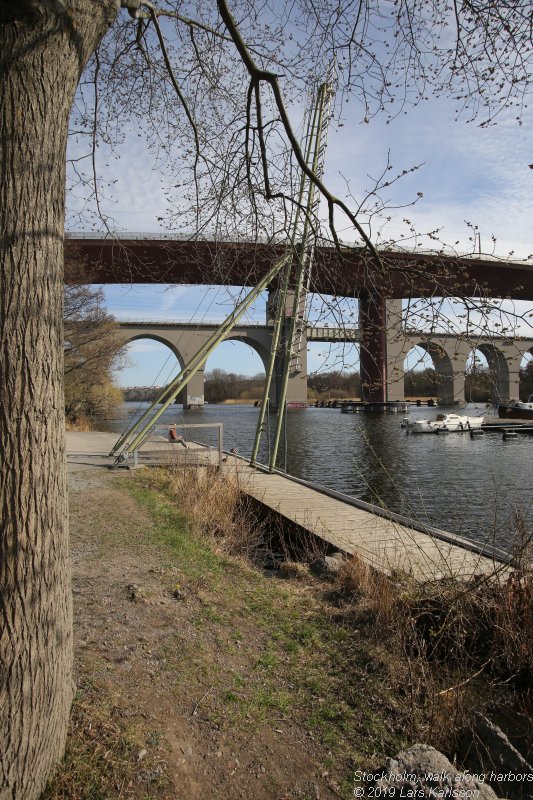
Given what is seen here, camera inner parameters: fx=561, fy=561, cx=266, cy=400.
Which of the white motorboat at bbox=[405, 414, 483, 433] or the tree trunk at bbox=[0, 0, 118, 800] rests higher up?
the tree trunk at bbox=[0, 0, 118, 800]

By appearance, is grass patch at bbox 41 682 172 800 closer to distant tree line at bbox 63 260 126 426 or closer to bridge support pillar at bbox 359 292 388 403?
bridge support pillar at bbox 359 292 388 403

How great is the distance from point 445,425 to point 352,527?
2874 centimetres

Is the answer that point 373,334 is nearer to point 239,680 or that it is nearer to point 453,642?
point 453,642

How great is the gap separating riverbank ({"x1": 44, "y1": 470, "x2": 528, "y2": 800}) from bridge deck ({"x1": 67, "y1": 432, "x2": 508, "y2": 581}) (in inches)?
23.0

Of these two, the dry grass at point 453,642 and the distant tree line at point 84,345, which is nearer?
the dry grass at point 453,642

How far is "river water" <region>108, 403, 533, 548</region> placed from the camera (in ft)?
33.5

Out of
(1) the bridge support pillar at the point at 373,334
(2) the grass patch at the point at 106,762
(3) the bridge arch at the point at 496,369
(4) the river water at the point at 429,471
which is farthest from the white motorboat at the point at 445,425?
(2) the grass patch at the point at 106,762

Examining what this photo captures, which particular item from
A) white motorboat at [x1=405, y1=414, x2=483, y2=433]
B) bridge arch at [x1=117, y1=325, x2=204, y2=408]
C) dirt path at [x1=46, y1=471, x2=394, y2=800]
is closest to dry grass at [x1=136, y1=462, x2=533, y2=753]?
dirt path at [x1=46, y1=471, x2=394, y2=800]

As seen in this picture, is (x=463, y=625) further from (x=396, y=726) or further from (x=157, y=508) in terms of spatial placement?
(x=157, y=508)

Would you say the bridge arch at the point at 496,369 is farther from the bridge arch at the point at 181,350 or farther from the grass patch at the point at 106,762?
the bridge arch at the point at 181,350

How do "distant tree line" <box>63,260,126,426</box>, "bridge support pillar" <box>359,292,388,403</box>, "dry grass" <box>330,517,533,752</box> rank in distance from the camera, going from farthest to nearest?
"distant tree line" <box>63,260,126,426</box>, "bridge support pillar" <box>359,292,388,403</box>, "dry grass" <box>330,517,533,752</box>

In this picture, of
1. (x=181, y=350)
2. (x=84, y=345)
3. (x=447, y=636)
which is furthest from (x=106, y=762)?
(x=181, y=350)

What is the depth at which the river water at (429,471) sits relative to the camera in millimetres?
10204

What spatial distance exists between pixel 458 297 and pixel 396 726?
2.45 metres
